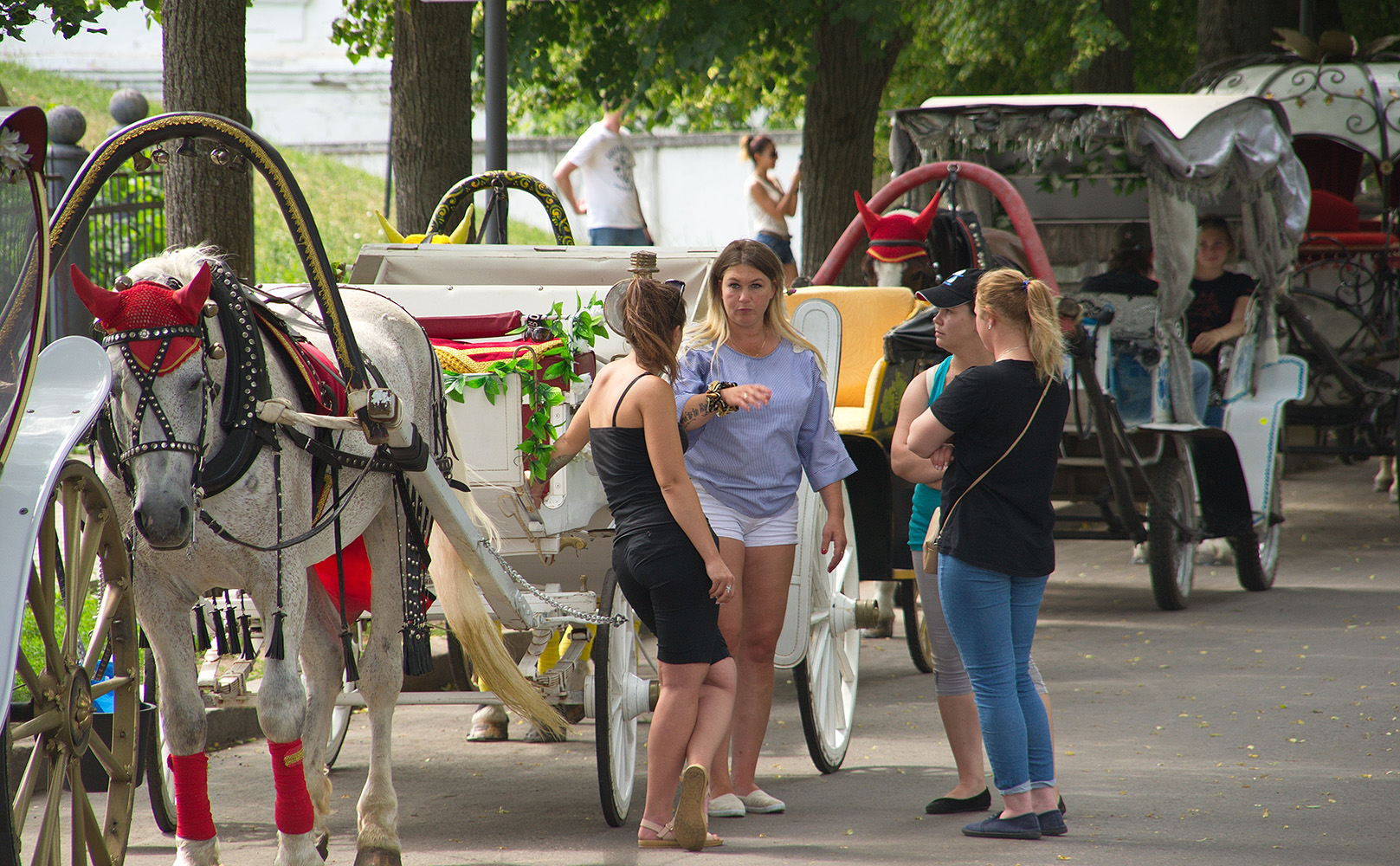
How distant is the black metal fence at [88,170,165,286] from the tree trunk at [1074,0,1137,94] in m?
9.20

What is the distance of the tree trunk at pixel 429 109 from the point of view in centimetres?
866

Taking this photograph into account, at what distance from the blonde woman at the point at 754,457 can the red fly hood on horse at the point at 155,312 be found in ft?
5.38

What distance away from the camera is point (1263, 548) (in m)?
9.62

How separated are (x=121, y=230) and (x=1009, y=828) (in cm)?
962

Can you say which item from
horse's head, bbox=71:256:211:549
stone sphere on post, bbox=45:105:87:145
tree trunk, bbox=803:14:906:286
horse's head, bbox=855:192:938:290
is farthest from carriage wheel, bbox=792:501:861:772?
tree trunk, bbox=803:14:906:286

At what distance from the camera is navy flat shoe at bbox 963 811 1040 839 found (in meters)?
4.76

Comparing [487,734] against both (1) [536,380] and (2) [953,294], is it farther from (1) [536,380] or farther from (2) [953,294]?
(2) [953,294]

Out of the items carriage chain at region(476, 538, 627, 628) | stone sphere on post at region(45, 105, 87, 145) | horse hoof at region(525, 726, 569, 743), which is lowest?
horse hoof at region(525, 726, 569, 743)

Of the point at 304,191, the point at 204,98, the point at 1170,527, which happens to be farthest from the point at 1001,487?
the point at 304,191

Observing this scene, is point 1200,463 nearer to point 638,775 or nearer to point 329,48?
point 638,775

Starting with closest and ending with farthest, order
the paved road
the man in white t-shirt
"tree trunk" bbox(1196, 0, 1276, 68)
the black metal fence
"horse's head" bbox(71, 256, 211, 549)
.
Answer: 1. "horse's head" bbox(71, 256, 211, 549)
2. the paved road
3. the black metal fence
4. the man in white t-shirt
5. "tree trunk" bbox(1196, 0, 1276, 68)

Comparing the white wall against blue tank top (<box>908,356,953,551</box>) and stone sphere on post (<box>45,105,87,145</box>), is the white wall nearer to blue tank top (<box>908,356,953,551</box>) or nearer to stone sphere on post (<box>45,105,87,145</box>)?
stone sphere on post (<box>45,105,87,145</box>)

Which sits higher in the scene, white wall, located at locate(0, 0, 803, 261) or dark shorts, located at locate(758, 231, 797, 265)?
white wall, located at locate(0, 0, 803, 261)

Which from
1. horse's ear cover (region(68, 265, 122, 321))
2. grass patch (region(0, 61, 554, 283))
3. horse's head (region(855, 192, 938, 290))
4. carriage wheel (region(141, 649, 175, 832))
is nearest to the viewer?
horse's ear cover (region(68, 265, 122, 321))
